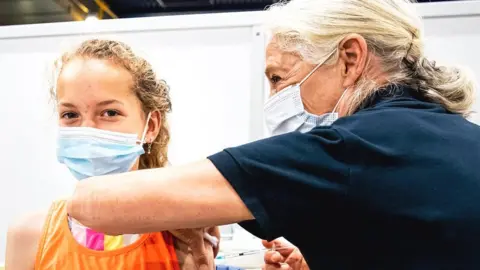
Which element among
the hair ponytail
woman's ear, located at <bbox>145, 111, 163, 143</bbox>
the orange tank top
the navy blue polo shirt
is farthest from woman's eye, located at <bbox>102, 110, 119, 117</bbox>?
the hair ponytail

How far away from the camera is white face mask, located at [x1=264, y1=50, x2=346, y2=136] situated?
106 cm

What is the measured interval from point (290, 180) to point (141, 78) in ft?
2.32

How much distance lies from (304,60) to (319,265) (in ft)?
1.48

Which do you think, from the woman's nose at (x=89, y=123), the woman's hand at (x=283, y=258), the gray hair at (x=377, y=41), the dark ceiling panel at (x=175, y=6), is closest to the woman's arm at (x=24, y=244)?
the woman's nose at (x=89, y=123)

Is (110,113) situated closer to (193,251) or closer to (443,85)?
(193,251)

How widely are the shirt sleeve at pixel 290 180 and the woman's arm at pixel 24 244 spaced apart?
674 millimetres

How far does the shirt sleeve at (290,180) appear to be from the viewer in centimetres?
73

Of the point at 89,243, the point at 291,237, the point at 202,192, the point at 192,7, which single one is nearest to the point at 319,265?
the point at 291,237

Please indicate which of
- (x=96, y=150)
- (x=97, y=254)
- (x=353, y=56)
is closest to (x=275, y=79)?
(x=353, y=56)

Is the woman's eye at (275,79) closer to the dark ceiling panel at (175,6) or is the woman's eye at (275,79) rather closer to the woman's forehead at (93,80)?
the woman's forehead at (93,80)

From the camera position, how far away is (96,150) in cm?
117

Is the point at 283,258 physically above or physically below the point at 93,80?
below

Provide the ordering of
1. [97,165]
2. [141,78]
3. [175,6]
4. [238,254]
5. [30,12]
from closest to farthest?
1. [97,165]
2. [141,78]
3. [238,254]
4. [30,12]
5. [175,6]

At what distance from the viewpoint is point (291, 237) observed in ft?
2.55
